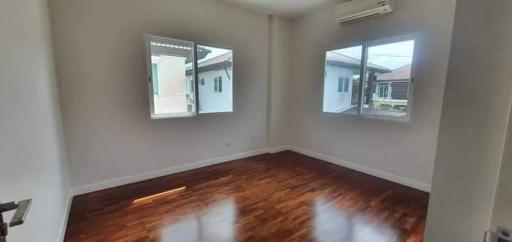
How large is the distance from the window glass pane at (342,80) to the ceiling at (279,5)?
90 centimetres

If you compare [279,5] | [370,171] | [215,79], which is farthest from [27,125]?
[370,171]

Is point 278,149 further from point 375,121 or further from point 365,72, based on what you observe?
point 365,72

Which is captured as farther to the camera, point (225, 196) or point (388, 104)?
point (388, 104)

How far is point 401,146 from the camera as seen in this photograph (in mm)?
3080

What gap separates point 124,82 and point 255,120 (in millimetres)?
2332

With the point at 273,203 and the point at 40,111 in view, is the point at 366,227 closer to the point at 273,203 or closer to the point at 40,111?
the point at 273,203

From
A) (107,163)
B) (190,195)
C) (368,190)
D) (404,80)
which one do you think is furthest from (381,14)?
(107,163)

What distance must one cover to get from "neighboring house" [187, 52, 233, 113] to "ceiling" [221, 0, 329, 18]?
86 cm

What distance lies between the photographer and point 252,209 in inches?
95.0

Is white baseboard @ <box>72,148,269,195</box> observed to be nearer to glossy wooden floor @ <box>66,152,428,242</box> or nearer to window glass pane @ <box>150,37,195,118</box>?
glossy wooden floor @ <box>66,152,428,242</box>

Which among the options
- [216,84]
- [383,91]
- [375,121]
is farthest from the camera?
[216,84]

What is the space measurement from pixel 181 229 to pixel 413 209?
248 centimetres

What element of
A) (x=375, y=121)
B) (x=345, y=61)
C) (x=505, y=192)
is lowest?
(x=375, y=121)

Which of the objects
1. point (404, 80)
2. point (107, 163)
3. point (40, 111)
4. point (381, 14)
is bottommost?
point (107, 163)
